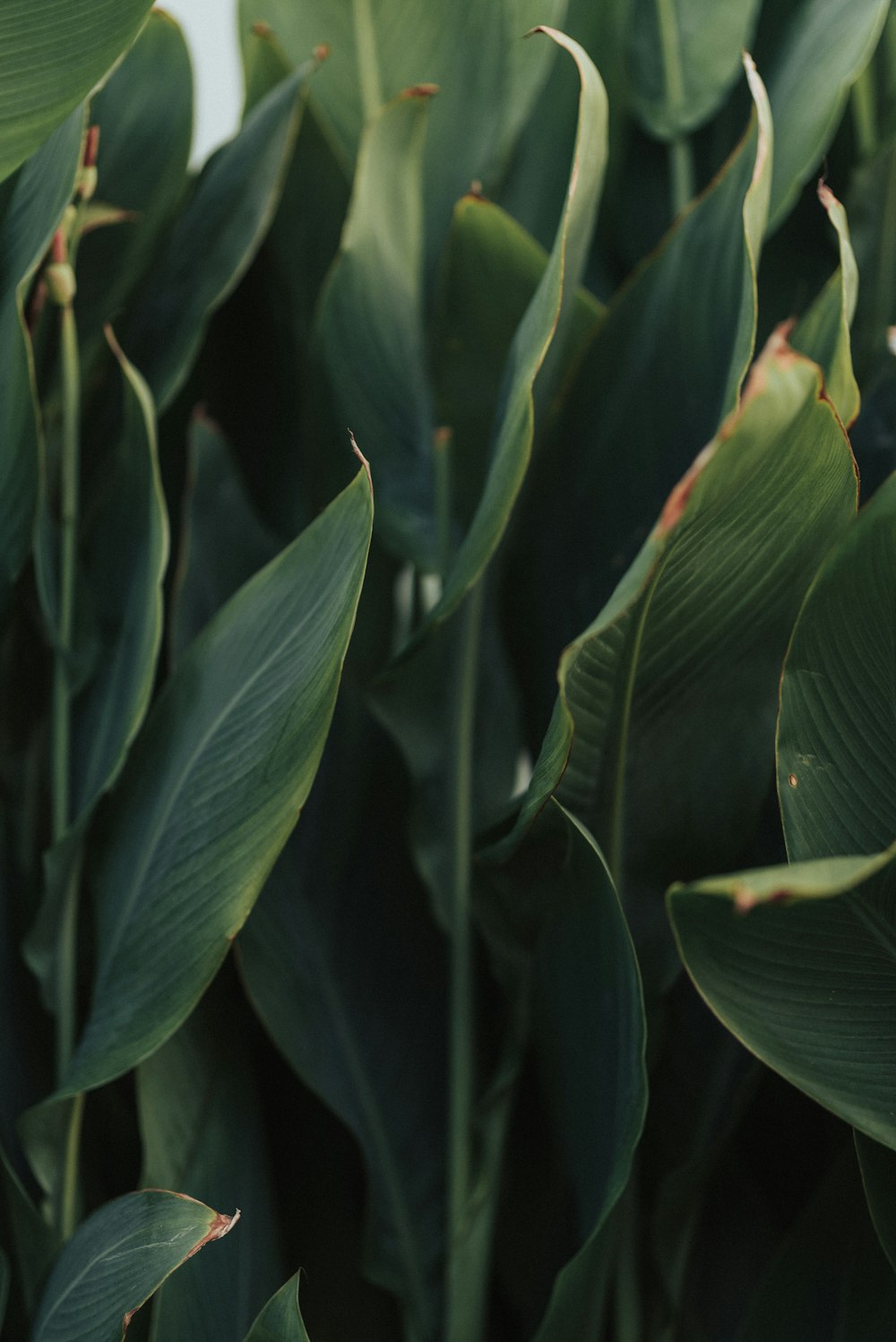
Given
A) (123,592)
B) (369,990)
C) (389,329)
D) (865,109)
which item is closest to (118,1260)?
(369,990)

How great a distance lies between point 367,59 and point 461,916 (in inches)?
16.5

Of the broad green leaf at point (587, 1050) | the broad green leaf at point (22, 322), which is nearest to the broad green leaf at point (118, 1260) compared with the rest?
the broad green leaf at point (587, 1050)

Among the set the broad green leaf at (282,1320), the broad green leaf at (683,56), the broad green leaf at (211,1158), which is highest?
the broad green leaf at (683,56)

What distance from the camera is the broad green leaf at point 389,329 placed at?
19.8 inches

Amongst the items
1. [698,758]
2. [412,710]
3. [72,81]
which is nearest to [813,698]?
[698,758]

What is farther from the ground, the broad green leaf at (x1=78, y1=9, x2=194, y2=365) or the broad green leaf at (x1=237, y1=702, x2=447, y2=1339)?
the broad green leaf at (x1=78, y1=9, x2=194, y2=365)

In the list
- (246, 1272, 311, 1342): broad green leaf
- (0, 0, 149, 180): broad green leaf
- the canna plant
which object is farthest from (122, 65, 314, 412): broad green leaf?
(246, 1272, 311, 1342): broad green leaf

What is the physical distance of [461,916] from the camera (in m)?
0.49

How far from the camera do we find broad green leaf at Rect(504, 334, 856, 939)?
11.8 inches

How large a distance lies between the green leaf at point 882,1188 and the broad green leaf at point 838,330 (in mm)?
236

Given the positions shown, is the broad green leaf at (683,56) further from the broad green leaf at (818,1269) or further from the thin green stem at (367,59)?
the broad green leaf at (818,1269)

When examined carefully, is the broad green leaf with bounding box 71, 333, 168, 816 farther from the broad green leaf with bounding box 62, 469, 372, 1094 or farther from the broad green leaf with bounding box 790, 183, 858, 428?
the broad green leaf with bounding box 790, 183, 858, 428

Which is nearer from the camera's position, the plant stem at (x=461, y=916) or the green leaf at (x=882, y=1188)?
the green leaf at (x=882, y=1188)

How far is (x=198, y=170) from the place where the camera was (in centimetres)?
61
